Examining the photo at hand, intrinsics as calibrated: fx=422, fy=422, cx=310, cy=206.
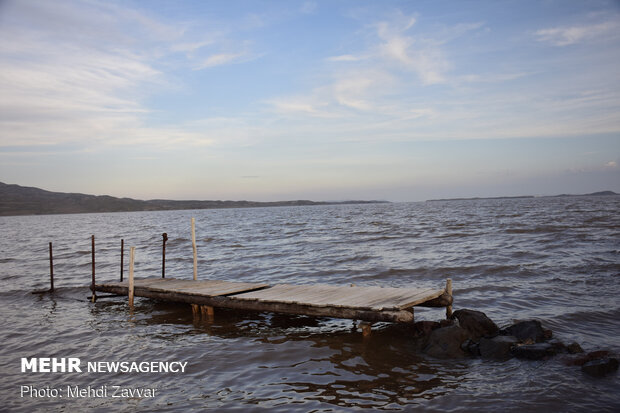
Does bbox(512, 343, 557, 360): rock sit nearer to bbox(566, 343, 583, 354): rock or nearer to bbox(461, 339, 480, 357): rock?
bbox(566, 343, 583, 354): rock

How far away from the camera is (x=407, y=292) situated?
429 inches

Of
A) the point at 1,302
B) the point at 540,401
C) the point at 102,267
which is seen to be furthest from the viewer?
the point at 102,267

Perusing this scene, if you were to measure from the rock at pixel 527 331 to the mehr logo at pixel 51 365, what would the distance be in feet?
30.2

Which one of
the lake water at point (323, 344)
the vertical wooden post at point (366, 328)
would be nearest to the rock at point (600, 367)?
the lake water at point (323, 344)

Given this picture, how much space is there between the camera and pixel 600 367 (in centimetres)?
746

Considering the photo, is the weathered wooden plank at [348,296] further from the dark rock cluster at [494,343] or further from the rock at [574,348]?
the rock at [574,348]

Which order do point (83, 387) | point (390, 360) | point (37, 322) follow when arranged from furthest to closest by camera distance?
point (37, 322), point (390, 360), point (83, 387)

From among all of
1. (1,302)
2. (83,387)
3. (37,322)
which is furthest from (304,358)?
(1,302)

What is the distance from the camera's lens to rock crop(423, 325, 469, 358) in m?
8.80

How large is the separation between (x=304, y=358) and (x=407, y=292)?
3454 millimetres

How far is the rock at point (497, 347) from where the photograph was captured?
859cm

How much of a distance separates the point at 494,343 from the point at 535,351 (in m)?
0.76

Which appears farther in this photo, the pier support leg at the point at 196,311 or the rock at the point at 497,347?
the pier support leg at the point at 196,311

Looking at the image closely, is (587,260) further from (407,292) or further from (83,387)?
(83,387)
